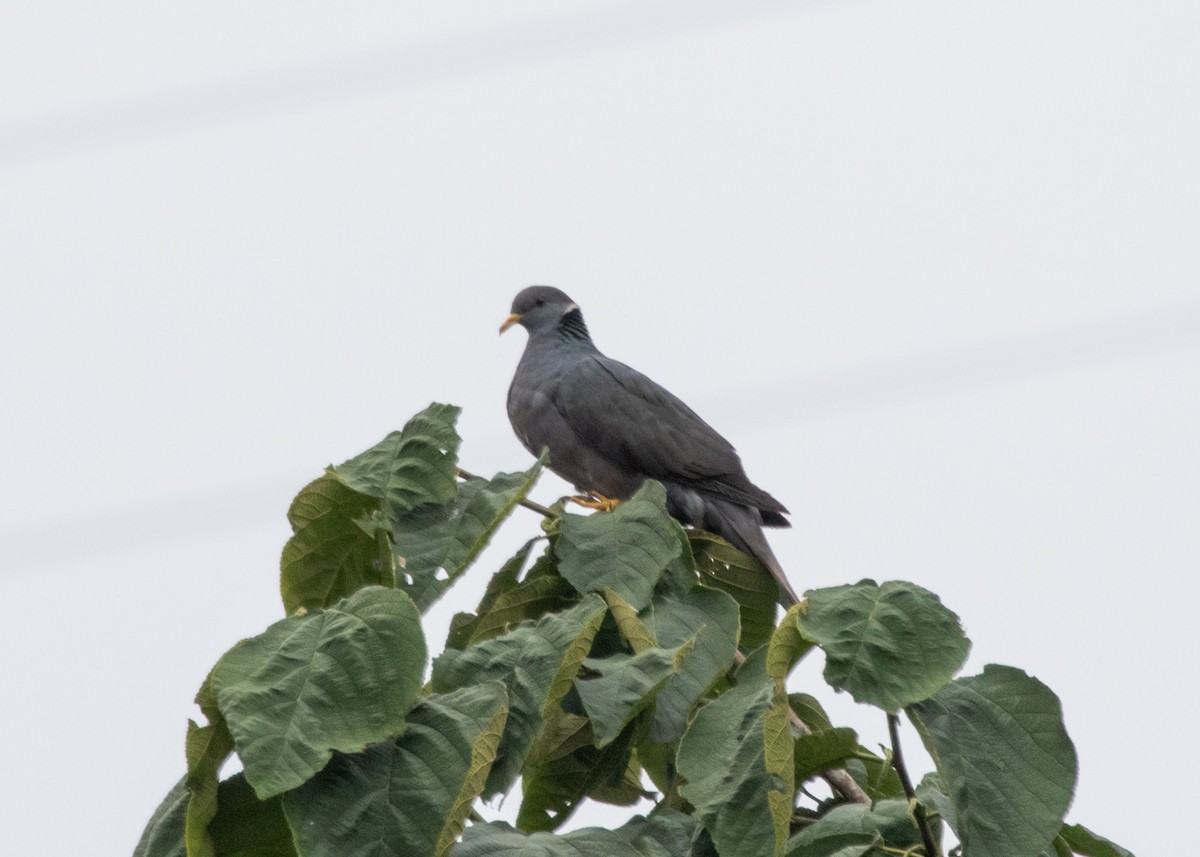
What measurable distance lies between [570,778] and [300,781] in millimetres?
701

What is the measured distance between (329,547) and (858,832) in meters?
1.15

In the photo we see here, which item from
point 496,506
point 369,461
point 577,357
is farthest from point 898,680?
point 577,357

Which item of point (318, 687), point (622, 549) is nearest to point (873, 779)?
point (622, 549)

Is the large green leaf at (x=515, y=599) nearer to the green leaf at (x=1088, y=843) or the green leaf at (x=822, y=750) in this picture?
the green leaf at (x=822, y=750)

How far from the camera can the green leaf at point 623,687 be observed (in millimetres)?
2432

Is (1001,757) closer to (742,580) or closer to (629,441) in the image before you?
(742,580)

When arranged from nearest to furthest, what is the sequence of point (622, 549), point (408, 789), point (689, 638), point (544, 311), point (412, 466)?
point (408, 789) → point (689, 638) → point (622, 549) → point (412, 466) → point (544, 311)

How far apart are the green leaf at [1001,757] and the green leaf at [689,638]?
416 mm

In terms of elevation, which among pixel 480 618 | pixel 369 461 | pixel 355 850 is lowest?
pixel 355 850

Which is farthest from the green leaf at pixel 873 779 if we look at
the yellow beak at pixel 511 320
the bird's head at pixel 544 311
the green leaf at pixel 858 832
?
the yellow beak at pixel 511 320

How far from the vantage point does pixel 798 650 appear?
7.97 ft

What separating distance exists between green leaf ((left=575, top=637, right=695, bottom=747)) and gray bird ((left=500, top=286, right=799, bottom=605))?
2805 millimetres

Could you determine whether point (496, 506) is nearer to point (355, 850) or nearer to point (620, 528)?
point (620, 528)

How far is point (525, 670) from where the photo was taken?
2.43 m
